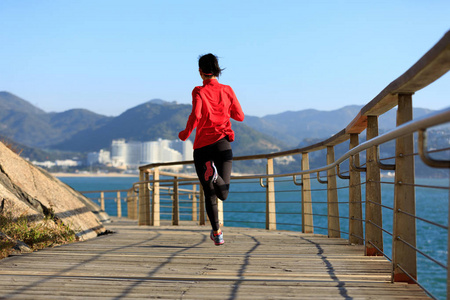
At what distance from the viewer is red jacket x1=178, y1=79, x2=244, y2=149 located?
13.5 feet

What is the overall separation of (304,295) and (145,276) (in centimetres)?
106

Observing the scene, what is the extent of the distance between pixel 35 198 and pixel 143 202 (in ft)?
14.2

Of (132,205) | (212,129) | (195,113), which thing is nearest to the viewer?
(195,113)

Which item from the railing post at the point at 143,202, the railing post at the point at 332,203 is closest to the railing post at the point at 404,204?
the railing post at the point at 332,203

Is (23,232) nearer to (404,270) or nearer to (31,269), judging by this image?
(31,269)

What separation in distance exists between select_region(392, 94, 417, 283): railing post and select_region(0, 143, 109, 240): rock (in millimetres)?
3358

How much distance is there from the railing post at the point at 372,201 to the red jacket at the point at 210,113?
1133mm

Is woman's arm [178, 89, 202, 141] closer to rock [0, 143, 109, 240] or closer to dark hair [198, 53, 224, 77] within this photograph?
dark hair [198, 53, 224, 77]

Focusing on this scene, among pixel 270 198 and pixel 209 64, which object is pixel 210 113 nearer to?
pixel 209 64

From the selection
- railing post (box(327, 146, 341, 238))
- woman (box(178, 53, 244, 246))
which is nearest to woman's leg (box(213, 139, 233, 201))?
woman (box(178, 53, 244, 246))

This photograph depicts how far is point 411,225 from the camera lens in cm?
280

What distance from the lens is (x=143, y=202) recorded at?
31.4 feet

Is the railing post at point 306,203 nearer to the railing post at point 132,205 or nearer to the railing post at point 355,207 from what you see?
the railing post at point 355,207

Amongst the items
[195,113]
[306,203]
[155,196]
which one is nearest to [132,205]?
[155,196]
